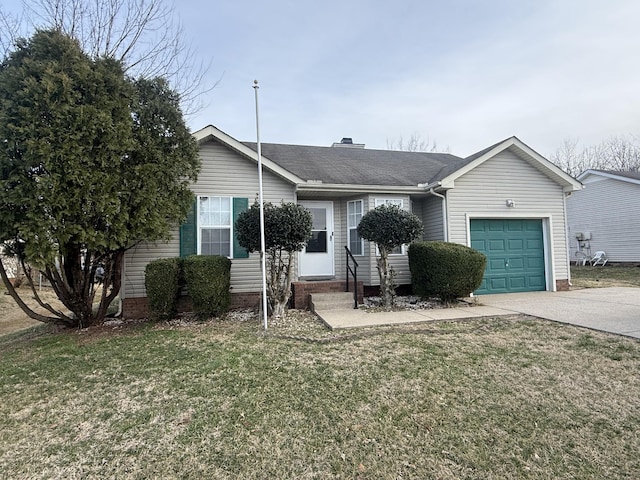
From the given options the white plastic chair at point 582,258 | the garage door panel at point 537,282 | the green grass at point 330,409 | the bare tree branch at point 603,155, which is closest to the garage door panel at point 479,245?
the garage door panel at point 537,282

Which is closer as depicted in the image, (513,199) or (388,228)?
(388,228)

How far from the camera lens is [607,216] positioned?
16.6 meters

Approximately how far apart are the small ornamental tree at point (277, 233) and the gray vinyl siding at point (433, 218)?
14.2 ft

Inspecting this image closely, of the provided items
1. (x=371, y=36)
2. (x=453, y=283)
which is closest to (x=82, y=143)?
(x=453, y=283)

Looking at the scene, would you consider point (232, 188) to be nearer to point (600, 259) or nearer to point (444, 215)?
point (444, 215)

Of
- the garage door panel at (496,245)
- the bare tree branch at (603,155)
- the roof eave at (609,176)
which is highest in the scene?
the bare tree branch at (603,155)

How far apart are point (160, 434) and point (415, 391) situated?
7.88ft

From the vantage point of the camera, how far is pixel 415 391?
353 centimetres

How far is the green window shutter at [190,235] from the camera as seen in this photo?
7797 mm

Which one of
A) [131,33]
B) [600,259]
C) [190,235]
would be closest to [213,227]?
[190,235]

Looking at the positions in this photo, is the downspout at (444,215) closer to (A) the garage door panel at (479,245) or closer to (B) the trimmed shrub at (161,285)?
(A) the garage door panel at (479,245)

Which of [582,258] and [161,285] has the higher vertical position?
[161,285]

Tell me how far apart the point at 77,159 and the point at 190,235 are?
2839 millimetres

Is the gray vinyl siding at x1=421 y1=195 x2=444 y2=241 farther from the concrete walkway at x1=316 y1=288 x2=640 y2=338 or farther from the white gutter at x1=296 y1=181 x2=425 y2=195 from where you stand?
the concrete walkway at x1=316 y1=288 x2=640 y2=338
